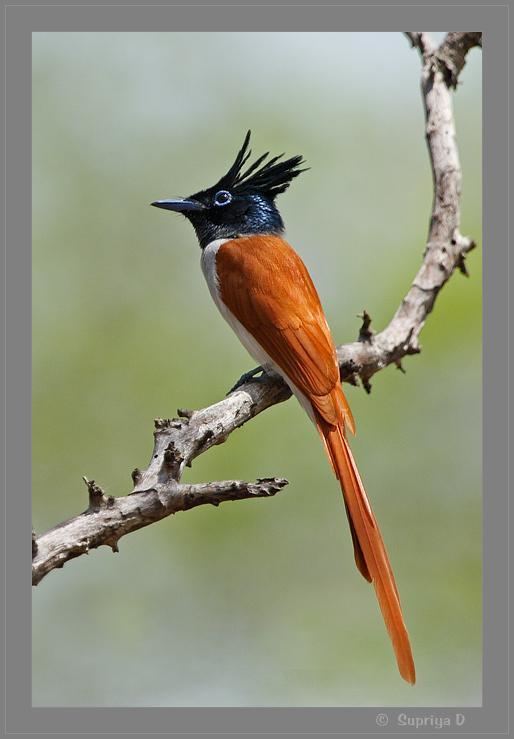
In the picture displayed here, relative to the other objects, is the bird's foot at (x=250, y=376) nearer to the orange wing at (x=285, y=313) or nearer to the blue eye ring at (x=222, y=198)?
the orange wing at (x=285, y=313)

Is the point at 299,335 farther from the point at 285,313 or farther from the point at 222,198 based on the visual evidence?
the point at 222,198

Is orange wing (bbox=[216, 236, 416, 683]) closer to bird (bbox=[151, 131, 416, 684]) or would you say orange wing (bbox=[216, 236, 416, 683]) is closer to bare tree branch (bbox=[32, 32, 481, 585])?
bird (bbox=[151, 131, 416, 684])

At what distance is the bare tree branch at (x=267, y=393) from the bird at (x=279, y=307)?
0.33m

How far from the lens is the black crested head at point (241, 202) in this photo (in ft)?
17.3

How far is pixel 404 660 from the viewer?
3.42m

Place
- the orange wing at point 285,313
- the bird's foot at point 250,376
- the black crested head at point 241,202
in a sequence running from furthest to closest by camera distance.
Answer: the black crested head at point 241,202 → the bird's foot at point 250,376 → the orange wing at point 285,313

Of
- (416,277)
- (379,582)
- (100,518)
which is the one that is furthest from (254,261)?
(100,518)

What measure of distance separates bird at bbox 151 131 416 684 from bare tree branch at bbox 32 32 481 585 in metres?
0.33

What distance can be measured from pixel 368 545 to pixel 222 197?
2.65 m

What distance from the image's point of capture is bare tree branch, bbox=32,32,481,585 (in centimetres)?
271

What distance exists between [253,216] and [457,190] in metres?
1.45

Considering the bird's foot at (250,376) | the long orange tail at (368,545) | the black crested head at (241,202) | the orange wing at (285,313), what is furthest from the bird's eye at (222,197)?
the long orange tail at (368,545)

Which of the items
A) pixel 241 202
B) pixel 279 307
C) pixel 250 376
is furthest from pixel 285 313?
pixel 241 202

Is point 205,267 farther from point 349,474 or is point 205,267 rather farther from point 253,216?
point 349,474
